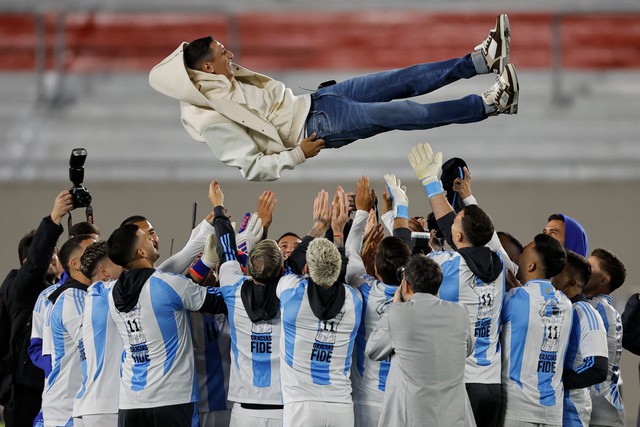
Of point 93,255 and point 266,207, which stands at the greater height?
point 266,207

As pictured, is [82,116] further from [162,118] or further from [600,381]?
[600,381]

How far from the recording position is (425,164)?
4.42 meters

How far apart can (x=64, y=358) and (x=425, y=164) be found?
6.50 feet

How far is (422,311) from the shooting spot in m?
3.72

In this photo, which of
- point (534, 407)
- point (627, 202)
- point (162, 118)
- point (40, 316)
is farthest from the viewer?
point (162, 118)

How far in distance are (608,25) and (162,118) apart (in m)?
4.43

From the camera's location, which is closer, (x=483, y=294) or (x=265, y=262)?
(x=483, y=294)

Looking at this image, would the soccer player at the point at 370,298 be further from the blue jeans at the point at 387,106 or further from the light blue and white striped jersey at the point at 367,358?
the blue jeans at the point at 387,106

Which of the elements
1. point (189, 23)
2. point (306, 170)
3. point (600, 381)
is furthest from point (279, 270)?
point (189, 23)

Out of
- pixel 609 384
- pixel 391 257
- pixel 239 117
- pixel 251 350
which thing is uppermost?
pixel 239 117

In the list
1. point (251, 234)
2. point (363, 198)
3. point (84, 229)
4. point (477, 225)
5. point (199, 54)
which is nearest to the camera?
point (477, 225)

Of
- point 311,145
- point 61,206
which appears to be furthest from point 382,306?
point 61,206

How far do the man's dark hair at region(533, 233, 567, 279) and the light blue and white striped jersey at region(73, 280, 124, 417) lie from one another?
6.41 feet

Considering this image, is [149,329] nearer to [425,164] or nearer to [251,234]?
[251,234]
